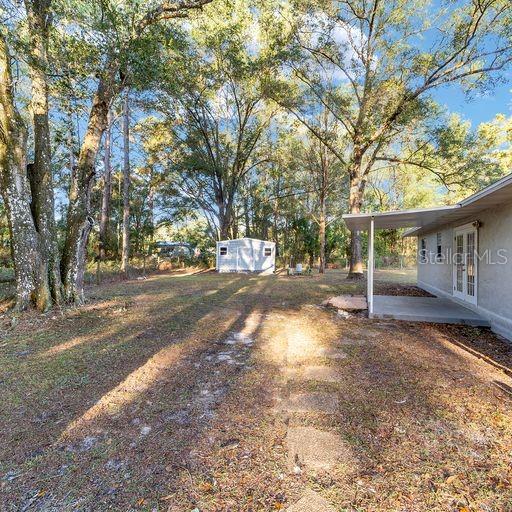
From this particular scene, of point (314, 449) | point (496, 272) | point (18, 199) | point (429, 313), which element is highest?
point (18, 199)

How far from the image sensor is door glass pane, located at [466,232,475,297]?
22.4 feet

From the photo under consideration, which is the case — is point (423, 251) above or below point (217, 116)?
below

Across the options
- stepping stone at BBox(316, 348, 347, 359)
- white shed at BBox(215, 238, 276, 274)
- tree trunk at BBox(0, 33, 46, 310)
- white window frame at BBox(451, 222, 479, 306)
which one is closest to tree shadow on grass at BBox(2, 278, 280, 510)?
stepping stone at BBox(316, 348, 347, 359)

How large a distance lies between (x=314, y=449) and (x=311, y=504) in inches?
19.3

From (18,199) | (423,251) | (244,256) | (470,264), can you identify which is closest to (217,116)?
(244,256)

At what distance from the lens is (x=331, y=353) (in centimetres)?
418

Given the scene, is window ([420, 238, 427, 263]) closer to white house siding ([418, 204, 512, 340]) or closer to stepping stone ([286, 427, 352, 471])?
white house siding ([418, 204, 512, 340])

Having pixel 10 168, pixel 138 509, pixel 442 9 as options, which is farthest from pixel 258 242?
pixel 138 509

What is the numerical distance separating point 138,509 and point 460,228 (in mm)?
8625

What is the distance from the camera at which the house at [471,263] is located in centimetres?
512

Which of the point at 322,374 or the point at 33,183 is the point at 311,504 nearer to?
the point at 322,374

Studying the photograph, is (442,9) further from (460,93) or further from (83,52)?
(83,52)

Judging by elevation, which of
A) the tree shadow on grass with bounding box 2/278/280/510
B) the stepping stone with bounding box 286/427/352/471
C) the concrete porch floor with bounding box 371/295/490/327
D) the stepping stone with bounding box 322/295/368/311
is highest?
the stepping stone with bounding box 322/295/368/311

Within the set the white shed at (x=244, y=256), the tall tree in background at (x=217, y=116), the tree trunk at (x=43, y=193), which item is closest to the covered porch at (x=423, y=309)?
the tree trunk at (x=43, y=193)
